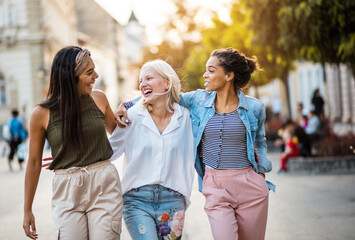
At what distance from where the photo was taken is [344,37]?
1000 centimetres

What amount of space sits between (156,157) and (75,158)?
0.66m

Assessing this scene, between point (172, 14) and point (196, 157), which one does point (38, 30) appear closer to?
point (172, 14)

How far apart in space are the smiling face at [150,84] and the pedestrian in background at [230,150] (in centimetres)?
23

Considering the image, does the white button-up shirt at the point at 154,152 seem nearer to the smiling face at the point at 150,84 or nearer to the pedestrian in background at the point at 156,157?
the pedestrian in background at the point at 156,157

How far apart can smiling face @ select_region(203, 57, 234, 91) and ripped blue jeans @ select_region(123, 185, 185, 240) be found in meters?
0.86

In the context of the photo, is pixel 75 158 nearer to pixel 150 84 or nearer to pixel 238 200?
pixel 150 84

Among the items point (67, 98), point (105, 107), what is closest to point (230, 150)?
point (105, 107)

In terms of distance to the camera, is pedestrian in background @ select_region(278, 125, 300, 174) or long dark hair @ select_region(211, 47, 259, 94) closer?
long dark hair @ select_region(211, 47, 259, 94)

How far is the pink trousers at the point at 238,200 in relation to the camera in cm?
391

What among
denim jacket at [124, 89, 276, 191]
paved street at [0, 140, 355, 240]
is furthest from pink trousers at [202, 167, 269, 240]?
paved street at [0, 140, 355, 240]

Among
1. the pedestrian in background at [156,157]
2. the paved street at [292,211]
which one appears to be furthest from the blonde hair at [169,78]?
the paved street at [292,211]

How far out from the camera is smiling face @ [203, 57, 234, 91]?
4133mm

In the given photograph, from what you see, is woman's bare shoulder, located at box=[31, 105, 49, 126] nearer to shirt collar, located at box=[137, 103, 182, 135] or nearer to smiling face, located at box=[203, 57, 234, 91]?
shirt collar, located at box=[137, 103, 182, 135]

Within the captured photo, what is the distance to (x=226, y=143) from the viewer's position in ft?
13.2
